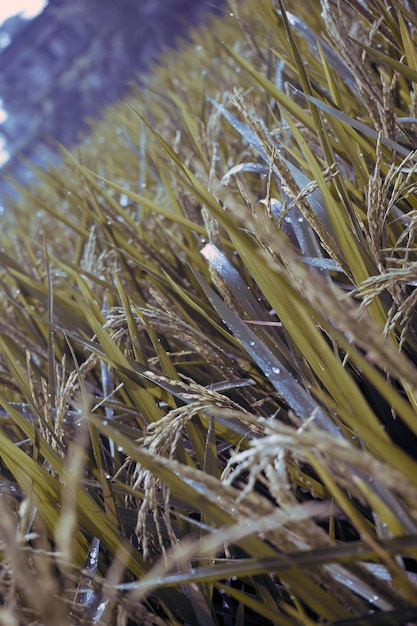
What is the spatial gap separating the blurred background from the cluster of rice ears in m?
9.21

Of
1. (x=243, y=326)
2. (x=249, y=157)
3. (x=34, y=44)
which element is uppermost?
(x=34, y=44)

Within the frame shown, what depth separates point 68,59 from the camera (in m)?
12.2

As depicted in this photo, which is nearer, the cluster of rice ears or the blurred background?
the cluster of rice ears

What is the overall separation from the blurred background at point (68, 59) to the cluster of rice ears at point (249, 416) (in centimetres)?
921

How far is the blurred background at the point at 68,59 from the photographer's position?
10.0 metres

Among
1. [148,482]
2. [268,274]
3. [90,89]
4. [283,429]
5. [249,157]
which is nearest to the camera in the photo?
[283,429]

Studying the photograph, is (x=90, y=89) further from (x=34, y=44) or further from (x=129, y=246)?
(x=129, y=246)

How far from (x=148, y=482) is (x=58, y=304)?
1.86 feet

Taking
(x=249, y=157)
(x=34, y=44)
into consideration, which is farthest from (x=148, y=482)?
(x=34, y=44)

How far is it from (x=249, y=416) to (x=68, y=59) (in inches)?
538

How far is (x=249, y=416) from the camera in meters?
0.37

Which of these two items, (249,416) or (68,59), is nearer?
(249,416)

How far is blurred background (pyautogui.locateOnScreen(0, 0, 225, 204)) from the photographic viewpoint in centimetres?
1003

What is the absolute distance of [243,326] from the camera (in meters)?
0.57
